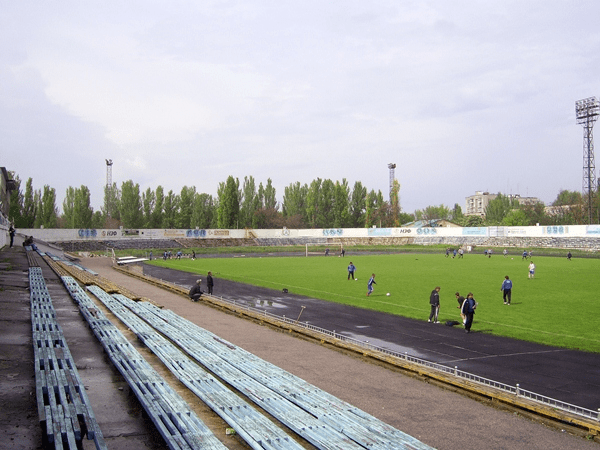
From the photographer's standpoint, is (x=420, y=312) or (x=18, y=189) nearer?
(x=420, y=312)

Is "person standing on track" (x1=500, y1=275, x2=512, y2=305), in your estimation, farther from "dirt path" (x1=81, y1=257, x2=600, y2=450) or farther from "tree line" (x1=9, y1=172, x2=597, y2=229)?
"tree line" (x1=9, y1=172, x2=597, y2=229)

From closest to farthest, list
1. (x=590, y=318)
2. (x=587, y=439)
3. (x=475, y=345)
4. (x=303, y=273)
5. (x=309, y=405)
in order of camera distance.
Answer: (x=587, y=439) < (x=309, y=405) < (x=475, y=345) < (x=590, y=318) < (x=303, y=273)

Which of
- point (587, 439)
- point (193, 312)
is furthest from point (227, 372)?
point (193, 312)

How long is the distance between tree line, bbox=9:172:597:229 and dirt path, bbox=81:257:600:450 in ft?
264

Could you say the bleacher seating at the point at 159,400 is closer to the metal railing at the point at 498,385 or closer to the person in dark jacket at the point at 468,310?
the metal railing at the point at 498,385

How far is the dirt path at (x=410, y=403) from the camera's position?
7.94m

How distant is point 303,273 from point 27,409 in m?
33.7

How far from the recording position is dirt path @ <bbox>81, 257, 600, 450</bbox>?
7.94 m

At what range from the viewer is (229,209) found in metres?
96.8

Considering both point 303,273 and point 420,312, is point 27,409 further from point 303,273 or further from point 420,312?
point 303,273

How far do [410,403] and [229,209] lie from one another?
8900 cm

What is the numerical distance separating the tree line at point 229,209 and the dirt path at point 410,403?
80.5 metres

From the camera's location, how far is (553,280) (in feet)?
114

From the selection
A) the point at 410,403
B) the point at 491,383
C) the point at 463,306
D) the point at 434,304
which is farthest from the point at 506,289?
the point at 410,403
